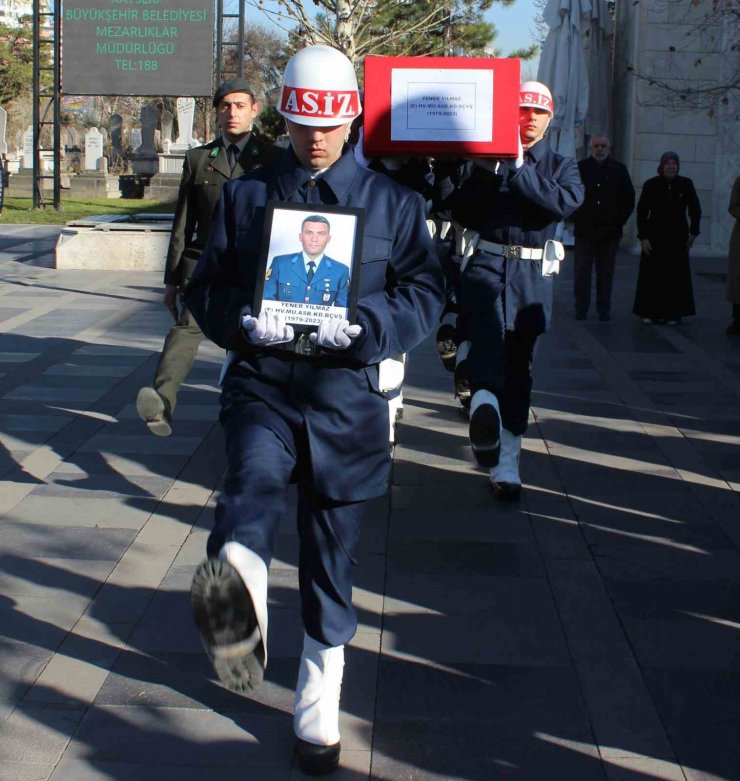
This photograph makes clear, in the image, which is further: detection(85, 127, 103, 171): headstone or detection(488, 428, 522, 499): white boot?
detection(85, 127, 103, 171): headstone

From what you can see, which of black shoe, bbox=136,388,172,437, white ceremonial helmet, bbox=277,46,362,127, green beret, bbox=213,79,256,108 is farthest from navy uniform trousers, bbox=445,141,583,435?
white ceremonial helmet, bbox=277,46,362,127

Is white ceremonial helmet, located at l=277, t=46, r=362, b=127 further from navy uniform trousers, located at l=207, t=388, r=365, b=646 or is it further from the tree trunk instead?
the tree trunk

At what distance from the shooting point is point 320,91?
10.3ft

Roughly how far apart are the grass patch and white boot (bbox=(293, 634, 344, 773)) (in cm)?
2223

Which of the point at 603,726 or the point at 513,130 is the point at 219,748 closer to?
the point at 603,726

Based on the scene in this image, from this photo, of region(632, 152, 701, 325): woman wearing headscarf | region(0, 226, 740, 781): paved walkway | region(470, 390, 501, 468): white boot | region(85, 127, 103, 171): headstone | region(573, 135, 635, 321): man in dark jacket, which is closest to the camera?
region(0, 226, 740, 781): paved walkway

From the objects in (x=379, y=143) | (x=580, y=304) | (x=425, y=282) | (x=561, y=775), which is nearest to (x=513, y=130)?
(x=379, y=143)

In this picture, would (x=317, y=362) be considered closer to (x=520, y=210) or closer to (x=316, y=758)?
(x=316, y=758)

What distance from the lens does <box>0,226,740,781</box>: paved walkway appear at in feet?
11.1

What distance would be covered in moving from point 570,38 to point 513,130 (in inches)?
586

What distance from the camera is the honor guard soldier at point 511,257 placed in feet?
18.0

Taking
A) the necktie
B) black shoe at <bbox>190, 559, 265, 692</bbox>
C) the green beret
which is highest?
the green beret

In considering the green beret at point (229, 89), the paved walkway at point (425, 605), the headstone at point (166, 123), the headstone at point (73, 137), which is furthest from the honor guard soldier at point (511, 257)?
the headstone at point (73, 137)

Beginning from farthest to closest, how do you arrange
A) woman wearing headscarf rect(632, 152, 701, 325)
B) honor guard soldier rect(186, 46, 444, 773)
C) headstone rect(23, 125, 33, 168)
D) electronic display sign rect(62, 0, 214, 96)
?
headstone rect(23, 125, 33, 168) → electronic display sign rect(62, 0, 214, 96) → woman wearing headscarf rect(632, 152, 701, 325) → honor guard soldier rect(186, 46, 444, 773)
